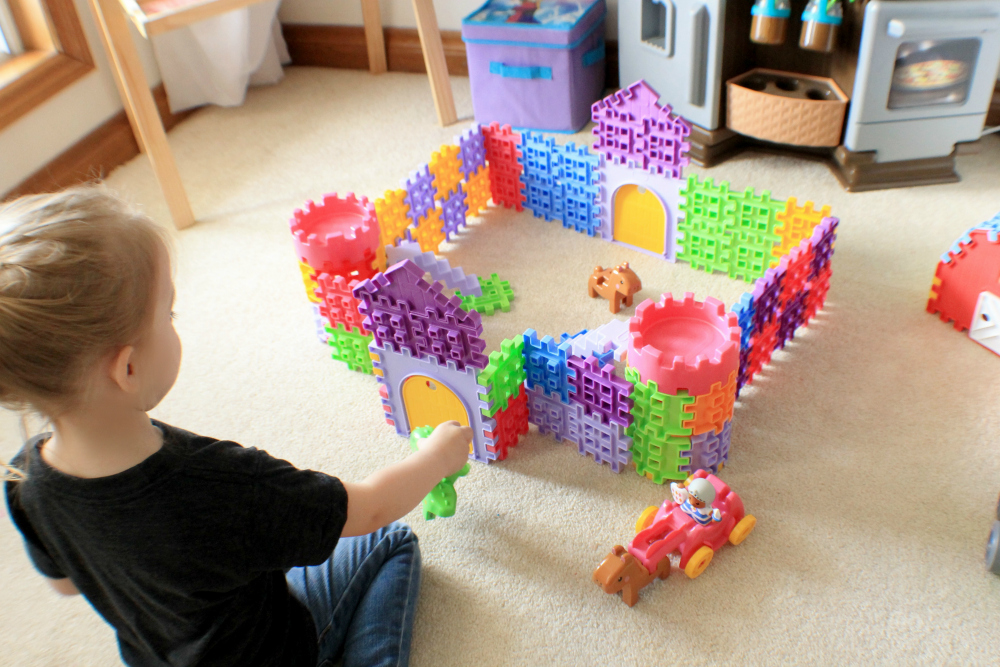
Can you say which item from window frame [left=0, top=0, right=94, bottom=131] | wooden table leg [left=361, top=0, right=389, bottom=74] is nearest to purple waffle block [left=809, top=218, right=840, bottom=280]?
wooden table leg [left=361, top=0, right=389, bottom=74]

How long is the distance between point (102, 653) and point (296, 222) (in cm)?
76

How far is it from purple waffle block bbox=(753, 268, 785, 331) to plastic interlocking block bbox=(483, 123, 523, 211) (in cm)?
71

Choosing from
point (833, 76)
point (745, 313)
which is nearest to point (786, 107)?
point (833, 76)

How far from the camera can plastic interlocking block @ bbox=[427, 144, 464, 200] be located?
1.76 metres

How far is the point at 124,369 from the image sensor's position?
0.68 metres

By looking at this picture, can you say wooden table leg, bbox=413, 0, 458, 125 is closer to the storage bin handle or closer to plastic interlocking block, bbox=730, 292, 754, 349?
the storage bin handle

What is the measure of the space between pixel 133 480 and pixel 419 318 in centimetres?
54

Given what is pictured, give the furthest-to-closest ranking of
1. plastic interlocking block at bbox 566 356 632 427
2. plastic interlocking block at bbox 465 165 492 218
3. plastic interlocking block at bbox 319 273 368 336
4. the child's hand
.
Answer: plastic interlocking block at bbox 465 165 492 218, plastic interlocking block at bbox 319 273 368 336, plastic interlocking block at bbox 566 356 632 427, the child's hand

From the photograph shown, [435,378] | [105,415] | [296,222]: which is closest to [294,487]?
[105,415]

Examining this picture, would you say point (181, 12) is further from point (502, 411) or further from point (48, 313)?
point (48, 313)

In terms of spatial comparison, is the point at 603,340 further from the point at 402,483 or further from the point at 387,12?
the point at 387,12

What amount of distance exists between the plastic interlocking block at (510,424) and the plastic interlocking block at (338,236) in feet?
1.19

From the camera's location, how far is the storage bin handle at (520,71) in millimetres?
2084

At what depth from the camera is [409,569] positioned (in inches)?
43.0
